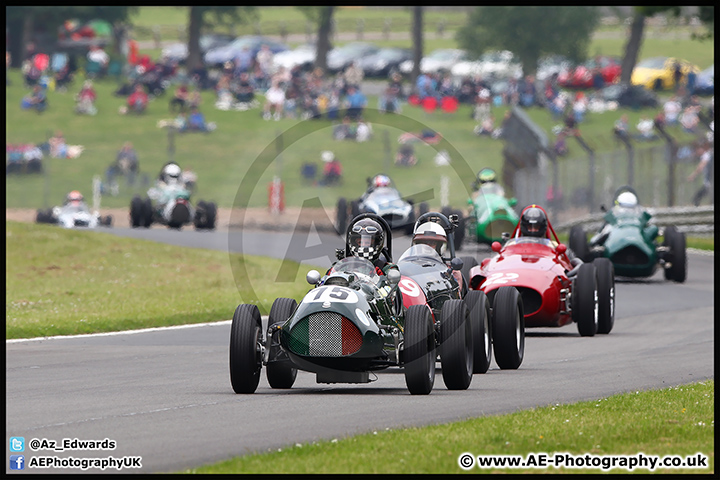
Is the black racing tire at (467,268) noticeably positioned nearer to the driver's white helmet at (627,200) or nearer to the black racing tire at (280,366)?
the black racing tire at (280,366)

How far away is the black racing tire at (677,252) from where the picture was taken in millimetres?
24328

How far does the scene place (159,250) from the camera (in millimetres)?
27719

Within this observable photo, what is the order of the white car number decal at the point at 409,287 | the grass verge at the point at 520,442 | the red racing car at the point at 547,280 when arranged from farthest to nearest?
1. the red racing car at the point at 547,280
2. the white car number decal at the point at 409,287
3. the grass verge at the point at 520,442

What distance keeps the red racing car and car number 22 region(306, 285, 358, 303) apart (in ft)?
17.6

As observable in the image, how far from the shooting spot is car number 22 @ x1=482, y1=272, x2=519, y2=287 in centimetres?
1656

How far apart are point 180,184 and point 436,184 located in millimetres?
15623

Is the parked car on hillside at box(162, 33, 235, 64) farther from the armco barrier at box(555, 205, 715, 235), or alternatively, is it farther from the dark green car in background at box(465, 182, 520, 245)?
the dark green car in background at box(465, 182, 520, 245)

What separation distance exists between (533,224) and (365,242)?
18.7ft

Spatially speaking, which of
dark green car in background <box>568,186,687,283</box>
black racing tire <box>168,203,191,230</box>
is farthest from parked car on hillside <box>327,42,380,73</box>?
dark green car in background <box>568,186,687,283</box>

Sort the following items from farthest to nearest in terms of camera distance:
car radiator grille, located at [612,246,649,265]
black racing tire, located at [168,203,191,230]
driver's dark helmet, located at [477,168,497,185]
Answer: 1. black racing tire, located at [168,203,191,230]
2. driver's dark helmet, located at [477,168,497,185]
3. car radiator grille, located at [612,246,649,265]

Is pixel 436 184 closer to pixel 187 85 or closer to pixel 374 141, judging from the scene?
pixel 374 141

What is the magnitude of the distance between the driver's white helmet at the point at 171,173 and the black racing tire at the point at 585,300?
58.1 feet

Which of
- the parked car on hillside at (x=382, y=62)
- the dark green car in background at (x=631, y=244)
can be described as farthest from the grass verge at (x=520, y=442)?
the parked car on hillside at (x=382, y=62)

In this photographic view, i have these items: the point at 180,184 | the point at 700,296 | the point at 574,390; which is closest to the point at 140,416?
the point at 574,390
